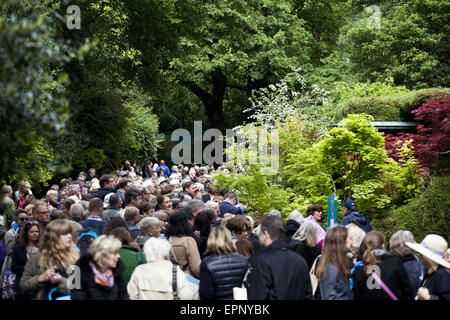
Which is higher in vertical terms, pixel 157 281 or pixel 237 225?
pixel 237 225

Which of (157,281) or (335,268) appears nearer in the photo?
(157,281)

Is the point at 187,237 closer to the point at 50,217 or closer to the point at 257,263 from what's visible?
the point at 257,263

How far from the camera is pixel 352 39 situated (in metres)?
33.8

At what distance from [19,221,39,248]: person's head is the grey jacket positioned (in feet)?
12.3

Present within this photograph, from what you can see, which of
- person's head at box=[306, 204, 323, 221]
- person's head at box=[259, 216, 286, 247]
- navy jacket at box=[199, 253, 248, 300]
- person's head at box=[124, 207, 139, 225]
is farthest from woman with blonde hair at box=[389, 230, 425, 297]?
person's head at box=[124, 207, 139, 225]

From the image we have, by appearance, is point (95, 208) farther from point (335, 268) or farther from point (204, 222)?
point (335, 268)

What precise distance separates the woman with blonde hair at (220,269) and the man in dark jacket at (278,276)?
245 millimetres

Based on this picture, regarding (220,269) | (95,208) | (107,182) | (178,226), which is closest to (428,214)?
(107,182)

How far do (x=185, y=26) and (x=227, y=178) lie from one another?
6468 mm

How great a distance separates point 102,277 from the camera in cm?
594

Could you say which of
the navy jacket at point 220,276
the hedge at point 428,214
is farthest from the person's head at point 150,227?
the hedge at point 428,214

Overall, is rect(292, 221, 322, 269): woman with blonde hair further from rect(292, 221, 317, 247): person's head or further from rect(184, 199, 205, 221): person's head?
rect(184, 199, 205, 221): person's head

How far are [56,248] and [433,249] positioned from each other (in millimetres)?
4150

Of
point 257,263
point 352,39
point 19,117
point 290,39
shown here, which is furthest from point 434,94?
point 290,39
